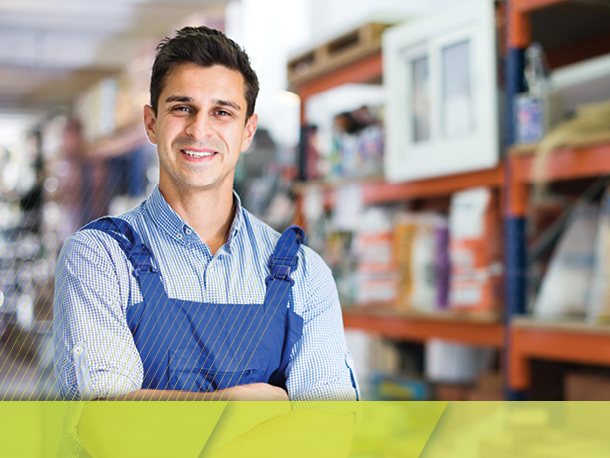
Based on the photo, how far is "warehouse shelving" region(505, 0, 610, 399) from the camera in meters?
2.30

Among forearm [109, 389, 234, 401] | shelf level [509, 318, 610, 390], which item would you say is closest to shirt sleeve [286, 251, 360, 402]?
forearm [109, 389, 234, 401]

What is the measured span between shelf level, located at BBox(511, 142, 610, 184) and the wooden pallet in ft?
3.40

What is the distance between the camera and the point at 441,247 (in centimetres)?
296

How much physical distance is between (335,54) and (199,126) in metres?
3.29

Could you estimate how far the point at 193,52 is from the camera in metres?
0.61

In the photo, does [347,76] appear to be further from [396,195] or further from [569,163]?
[569,163]

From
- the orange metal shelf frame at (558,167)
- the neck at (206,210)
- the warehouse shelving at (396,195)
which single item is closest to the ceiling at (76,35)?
the warehouse shelving at (396,195)

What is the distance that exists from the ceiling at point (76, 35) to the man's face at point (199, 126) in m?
6.21

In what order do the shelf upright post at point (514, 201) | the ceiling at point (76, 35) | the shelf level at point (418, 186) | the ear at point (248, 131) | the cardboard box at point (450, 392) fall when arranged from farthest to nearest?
1. the ceiling at point (76, 35)
2. the cardboard box at point (450, 392)
3. the shelf level at point (418, 186)
4. the shelf upright post at point (514, 201)
5. the ear at point (248, 131)

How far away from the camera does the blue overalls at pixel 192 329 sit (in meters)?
0.63

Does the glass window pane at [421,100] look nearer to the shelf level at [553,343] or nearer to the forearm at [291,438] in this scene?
the shelf level at [553,343]

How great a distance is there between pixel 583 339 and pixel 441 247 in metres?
0.77

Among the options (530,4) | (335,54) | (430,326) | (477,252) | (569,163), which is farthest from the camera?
(335,54)
